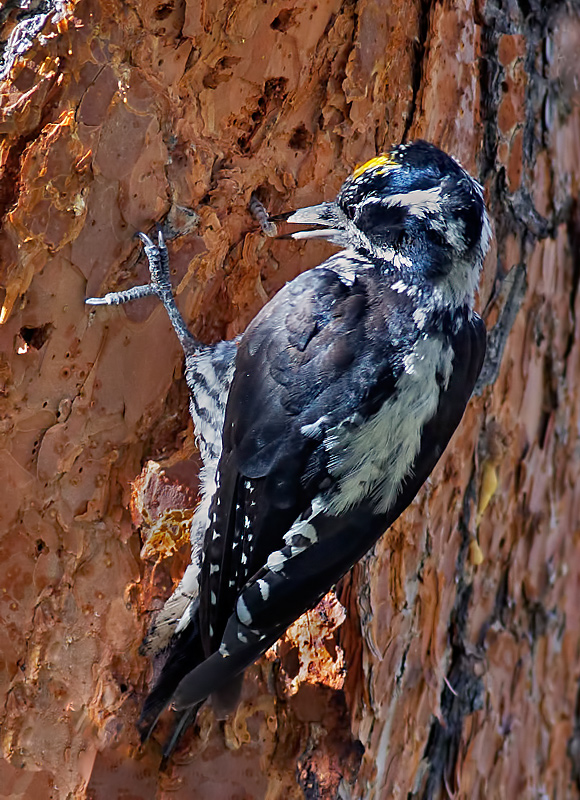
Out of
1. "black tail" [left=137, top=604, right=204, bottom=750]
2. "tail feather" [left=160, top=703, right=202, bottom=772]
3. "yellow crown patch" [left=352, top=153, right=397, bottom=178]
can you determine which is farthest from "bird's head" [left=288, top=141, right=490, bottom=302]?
"tail feather" [left=160, top=703, right=202, bottom=772]

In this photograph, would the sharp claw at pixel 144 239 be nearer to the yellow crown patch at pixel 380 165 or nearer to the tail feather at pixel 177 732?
the yellow crown patch at pixel 380 165

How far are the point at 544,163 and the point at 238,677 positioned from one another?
1405 millimetres

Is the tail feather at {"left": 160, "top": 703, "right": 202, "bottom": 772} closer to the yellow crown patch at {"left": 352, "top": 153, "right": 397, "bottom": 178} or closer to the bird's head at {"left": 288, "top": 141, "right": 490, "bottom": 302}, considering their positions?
the bird's head at {"left": 288, "top": 141, "right": 490, "bottom": 302}

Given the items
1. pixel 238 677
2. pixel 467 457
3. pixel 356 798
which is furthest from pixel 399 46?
pixel 356 798

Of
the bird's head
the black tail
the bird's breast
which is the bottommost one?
the black tail

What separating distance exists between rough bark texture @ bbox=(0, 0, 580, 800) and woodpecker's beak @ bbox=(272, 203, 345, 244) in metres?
0.06

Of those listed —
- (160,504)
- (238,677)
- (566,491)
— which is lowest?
(566,491)

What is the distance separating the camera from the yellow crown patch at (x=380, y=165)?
1475 millimetres

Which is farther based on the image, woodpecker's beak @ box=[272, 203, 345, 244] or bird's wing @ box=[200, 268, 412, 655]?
woodpecker's beak @ box=[272, 203, 345, 244]

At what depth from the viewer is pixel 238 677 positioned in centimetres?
145

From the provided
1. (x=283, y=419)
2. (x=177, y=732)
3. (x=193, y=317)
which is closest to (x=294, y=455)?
(x=283, y=419)

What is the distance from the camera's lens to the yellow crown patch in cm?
147

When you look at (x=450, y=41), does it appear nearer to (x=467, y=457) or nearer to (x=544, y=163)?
(x=544, y=163)

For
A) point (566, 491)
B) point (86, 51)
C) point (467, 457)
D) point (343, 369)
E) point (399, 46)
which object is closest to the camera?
point (86, 51)
